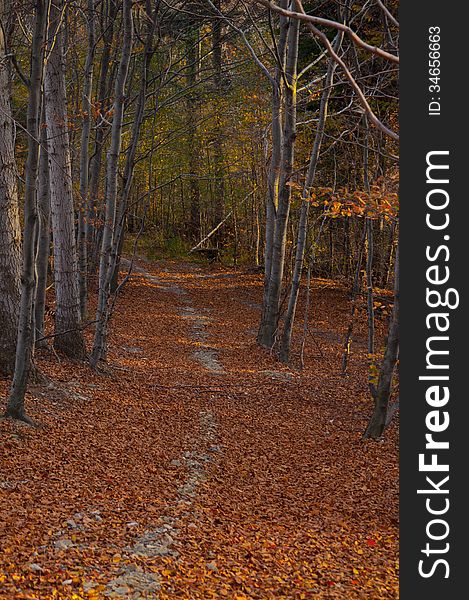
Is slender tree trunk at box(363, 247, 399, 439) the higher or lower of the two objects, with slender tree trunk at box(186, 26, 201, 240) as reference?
lower

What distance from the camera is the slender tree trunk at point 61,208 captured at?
32.5 feet

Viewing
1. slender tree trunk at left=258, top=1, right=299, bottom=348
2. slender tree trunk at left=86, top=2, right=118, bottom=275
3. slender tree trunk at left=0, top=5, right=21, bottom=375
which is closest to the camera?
slender tree trunk at left=0, top=5, right=21, bottom=375

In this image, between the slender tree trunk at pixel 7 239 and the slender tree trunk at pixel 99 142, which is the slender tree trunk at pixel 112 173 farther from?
the slender tree trunk at pixel 99 142

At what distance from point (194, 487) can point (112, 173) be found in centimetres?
507

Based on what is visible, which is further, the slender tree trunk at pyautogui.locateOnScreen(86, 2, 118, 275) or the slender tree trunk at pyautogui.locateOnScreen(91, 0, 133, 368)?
the slender tree trunk at pyautogui.locateOnScreen(86, 2, 118, 275)

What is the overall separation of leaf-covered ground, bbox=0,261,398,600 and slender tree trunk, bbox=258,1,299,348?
1561mm

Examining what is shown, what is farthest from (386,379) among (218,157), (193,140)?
(193,140)

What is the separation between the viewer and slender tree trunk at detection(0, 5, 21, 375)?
7.83 metres

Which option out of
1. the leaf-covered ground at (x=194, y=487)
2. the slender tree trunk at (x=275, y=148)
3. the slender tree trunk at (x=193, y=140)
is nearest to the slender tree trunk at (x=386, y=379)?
the leaf-covered ground at (x=194, y=487)

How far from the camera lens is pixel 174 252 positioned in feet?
98.3

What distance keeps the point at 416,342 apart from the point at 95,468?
12.6ft

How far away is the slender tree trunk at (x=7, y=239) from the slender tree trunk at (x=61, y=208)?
1733 mm

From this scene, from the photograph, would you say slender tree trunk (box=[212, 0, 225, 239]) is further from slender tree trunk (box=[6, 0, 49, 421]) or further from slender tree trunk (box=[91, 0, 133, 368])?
slender tree trunk (box=[6, 0, 49, 421])

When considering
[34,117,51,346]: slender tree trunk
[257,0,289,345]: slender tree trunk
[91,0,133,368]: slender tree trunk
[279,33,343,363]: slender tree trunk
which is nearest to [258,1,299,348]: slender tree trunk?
[257,0,289,345]: slender tree trunk
